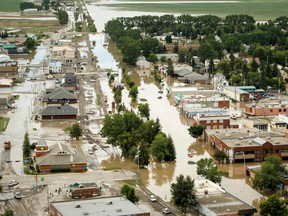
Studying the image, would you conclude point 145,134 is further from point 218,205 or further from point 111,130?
point 218,205

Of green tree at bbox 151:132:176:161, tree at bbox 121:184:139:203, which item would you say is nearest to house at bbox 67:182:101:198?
tree at bbox 121:184:139:203

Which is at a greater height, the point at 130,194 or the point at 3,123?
the point at 130,194

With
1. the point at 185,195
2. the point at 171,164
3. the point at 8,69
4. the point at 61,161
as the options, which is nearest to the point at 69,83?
the point at 8,69

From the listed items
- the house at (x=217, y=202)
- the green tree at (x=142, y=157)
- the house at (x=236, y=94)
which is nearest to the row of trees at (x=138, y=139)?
the green tree at (x=142, y=157)

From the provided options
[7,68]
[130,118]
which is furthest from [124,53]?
[130,118]

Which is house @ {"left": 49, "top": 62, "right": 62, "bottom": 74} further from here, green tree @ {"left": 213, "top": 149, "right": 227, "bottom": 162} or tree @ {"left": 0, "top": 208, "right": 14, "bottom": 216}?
tree @ {"left": 0, "top": 208, "right": 14, "bottom": 216}

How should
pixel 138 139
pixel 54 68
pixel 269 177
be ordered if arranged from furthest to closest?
pixel 54 68
pixel 138 139
pixel 269 177

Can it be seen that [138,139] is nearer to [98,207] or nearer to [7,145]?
[7,145]

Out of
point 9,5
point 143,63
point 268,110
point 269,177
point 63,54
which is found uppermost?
point 269,177
